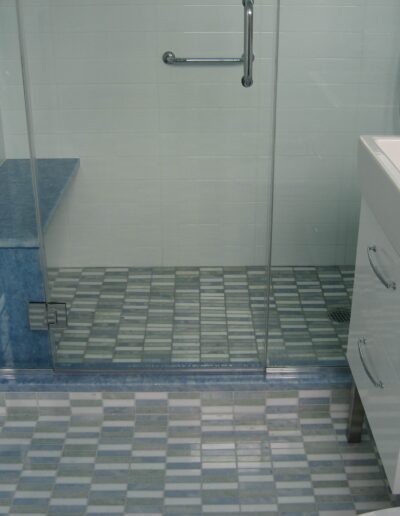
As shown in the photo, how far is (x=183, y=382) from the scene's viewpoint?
252cm

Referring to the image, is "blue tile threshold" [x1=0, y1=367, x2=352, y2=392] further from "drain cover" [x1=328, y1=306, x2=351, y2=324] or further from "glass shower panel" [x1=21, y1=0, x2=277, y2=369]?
"drain cover" [x1=328, y1=306, x2=351, y2=324]

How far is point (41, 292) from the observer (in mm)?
2479

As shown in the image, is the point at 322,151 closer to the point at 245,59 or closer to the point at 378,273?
the point at 245,59

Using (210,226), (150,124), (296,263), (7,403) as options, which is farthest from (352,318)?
(7,403)

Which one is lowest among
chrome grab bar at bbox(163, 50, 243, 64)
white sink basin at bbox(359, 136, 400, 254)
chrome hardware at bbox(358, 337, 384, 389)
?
chrome hardware at bbox(358, 337, 384, 389)

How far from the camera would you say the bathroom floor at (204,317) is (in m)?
2.57

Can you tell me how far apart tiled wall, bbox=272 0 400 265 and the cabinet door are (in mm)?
414

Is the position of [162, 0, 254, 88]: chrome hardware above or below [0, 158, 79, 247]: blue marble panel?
above

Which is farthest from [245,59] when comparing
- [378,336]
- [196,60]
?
[378,336]

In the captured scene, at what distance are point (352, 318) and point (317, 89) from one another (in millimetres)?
725

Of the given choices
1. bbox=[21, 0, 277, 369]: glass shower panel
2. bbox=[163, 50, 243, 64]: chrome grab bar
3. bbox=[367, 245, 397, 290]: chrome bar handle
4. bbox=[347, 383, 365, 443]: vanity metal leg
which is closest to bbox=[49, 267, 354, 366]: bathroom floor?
bbox=[21, 0, 277, 369]: glass shower panel

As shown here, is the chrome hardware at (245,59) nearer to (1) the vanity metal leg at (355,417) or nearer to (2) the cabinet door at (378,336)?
(2) the cabinet door at (378,336)

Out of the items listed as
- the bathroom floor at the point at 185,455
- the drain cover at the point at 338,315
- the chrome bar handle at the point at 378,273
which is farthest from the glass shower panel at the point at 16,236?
the chrome bar handle at the point at 378,273

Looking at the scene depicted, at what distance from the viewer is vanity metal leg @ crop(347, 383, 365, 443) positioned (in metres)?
2.33
